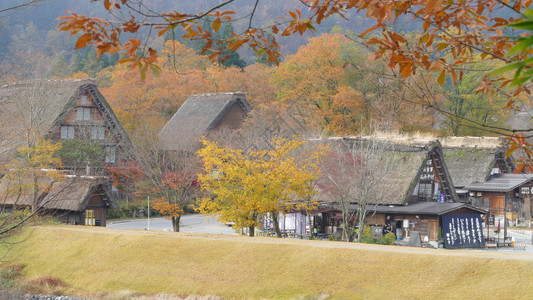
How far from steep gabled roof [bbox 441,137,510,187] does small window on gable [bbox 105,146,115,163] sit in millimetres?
21285

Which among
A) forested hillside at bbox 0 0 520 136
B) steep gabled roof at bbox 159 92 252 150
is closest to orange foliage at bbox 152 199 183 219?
steep gabled roof at bbox 159 92 252 150

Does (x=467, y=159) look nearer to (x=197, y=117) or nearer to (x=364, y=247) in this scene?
(x=197, y=117)

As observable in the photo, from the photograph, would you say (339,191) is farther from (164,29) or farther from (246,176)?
(164,29)

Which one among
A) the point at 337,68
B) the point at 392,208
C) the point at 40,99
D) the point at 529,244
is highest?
the point at 337,68

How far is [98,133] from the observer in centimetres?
3491

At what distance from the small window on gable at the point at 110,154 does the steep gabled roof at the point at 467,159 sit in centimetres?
2128

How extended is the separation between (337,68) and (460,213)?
1791 centimetres

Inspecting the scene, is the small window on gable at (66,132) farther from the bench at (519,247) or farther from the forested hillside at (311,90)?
the bench at (519,247)

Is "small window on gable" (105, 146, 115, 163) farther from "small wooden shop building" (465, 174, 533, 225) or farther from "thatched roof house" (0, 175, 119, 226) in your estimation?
"small wooden shop building" (465, 174, 533, 225)

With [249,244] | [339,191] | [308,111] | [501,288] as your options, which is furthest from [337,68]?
[501,288]

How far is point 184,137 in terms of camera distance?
119ft

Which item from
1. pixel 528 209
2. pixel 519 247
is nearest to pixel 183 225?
pixel 519 247

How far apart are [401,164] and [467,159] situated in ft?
39.6

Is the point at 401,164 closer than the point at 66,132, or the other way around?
the point at 401,164
